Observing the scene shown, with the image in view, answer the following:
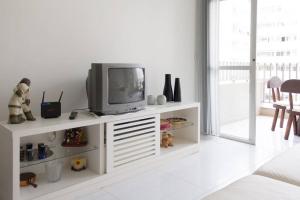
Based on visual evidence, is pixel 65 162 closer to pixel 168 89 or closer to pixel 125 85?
pixel 125 85

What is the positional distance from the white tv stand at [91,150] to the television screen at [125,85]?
144 millimetres

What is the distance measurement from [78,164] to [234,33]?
2550 mm

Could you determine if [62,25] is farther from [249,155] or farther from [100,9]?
[249,155]

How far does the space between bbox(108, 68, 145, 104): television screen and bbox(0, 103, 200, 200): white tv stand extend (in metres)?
0.14

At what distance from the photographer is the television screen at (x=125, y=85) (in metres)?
2.21

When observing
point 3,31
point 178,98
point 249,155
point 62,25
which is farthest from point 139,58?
point 249,155

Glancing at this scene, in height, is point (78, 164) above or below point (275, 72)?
below

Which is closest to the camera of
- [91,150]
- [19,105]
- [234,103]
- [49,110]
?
[19,105]

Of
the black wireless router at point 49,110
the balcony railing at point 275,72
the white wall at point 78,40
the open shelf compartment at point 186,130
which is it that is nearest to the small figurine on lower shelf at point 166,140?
the open shelf compartment at point 186,130

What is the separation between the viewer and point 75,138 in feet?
7.48

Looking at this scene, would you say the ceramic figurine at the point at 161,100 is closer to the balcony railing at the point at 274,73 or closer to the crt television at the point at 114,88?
the crt television at the point at 114,88

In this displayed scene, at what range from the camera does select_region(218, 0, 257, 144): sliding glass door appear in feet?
10.5

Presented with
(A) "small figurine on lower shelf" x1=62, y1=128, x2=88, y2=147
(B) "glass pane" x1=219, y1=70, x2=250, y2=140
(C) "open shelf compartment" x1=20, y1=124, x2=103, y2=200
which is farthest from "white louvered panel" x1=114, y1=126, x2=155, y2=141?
(B) "glass pane" x1=219, y1=70, x2=250, y2=140

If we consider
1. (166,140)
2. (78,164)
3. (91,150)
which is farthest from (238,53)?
(78,164)
